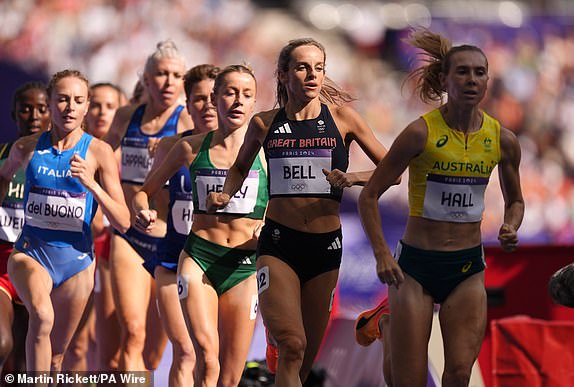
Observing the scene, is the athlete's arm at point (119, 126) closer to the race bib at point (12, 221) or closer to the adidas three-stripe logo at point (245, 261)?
the race bib at point (12, 221)

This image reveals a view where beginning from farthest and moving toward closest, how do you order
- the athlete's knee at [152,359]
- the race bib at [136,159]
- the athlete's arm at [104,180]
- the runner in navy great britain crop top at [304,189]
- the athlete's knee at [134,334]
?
the race bib at [136,159]
the athlete's knee at [152,359]
the athlete's knee at [134,334]
the athlete's arm at [104,180]
the runner in navy great britain crop top at [304,189]

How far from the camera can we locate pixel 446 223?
5.70 m

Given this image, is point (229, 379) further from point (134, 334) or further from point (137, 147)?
point (137, 147)

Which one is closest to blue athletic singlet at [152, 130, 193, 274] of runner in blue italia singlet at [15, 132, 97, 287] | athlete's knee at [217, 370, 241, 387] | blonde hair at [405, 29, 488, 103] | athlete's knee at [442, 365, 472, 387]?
runner in blue italia singlet at [15, 132, 97, 287]

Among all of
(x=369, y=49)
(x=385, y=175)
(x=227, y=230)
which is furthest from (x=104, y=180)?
(x=369, y=49)

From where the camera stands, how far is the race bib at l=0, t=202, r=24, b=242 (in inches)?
312

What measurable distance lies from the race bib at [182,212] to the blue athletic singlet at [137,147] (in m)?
0.85

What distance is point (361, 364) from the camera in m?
8.23

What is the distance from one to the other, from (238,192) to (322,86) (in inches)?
32.6

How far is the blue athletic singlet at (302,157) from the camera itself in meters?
6.23

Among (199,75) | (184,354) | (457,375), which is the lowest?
(184,354)

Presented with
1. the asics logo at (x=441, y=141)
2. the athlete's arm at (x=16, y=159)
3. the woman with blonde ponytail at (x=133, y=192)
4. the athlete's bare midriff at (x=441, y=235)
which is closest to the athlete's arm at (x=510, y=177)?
the athlete's bare midriff at (x=441, y=235)

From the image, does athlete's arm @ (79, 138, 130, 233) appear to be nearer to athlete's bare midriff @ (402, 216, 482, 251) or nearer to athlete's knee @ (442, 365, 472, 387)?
athlete's bare midriff @ (402, 216, 482, 251)

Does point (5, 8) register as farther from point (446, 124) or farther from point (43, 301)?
point (446, 124)
